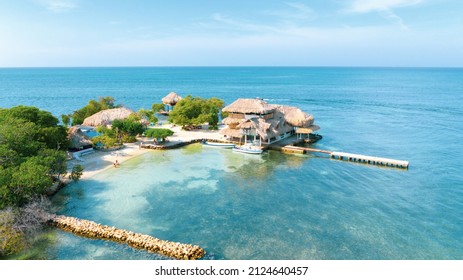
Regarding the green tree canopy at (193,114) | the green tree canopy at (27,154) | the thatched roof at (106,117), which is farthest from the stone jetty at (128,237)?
the green tree canopy at (193,114)

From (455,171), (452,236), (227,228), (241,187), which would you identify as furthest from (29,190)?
(455,171)

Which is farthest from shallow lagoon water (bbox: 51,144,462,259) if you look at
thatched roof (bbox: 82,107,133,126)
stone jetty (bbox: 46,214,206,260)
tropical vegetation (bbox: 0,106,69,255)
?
thatched roof (bbox: 82,107,133,126)

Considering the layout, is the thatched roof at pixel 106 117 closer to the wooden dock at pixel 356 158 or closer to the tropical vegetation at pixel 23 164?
the tropical vegetation at pixel 23 164

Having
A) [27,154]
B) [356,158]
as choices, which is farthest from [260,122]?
[27,154]

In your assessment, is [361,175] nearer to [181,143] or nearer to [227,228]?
[227,228]

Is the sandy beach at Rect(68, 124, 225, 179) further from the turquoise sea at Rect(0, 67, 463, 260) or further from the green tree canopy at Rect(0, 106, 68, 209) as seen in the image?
the green tree canopy at Rect(0, 106, 68, 209)

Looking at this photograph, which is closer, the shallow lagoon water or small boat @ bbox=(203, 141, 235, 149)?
the shallow lagoon water
